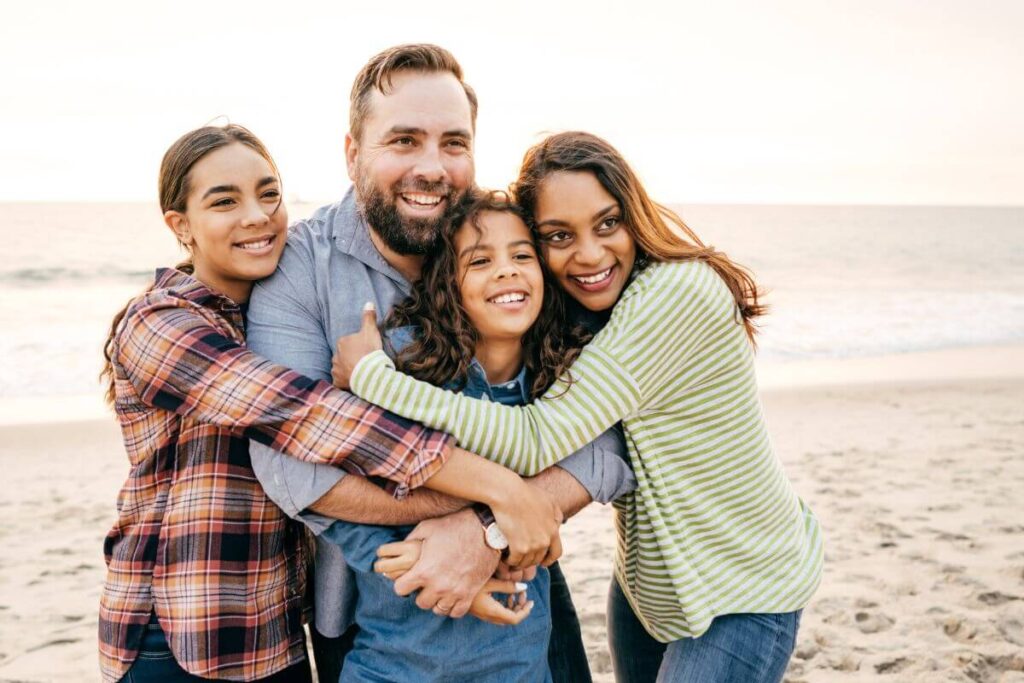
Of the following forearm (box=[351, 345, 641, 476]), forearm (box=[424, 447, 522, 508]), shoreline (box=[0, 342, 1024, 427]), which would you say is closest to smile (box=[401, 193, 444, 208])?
forearm (box=[351, 345, 641, 476])

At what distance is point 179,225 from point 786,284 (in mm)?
23493

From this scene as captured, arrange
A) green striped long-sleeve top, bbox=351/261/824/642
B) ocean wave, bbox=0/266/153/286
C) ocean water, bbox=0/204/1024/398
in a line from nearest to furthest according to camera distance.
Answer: green striped long-sleeve top, bbox=351/261/824/642 → ocean water, bbox=0/204/1024/398 → ocean wave, bbox=0/266/153/286

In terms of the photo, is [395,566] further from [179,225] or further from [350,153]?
[350,153]

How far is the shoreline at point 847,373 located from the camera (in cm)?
970

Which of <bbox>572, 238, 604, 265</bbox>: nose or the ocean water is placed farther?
the ocean water

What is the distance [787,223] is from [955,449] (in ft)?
139

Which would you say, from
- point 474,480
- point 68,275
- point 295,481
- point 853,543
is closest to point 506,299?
point 474,480

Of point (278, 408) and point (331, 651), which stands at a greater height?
point (278, 408)

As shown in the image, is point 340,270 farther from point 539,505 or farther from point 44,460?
point 44,460

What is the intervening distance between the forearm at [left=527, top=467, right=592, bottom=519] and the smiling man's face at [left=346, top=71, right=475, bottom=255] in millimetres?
862

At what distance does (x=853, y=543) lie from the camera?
20.4ft

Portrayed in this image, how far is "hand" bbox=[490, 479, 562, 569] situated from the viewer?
2.23 metres

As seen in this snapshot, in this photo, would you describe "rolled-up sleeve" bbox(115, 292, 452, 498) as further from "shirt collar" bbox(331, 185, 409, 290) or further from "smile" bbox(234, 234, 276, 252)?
"shirt collar" bbox(331, 185, 409, 290)

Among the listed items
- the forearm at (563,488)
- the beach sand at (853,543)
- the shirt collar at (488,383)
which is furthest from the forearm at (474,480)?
the beach sand at (853,543)
